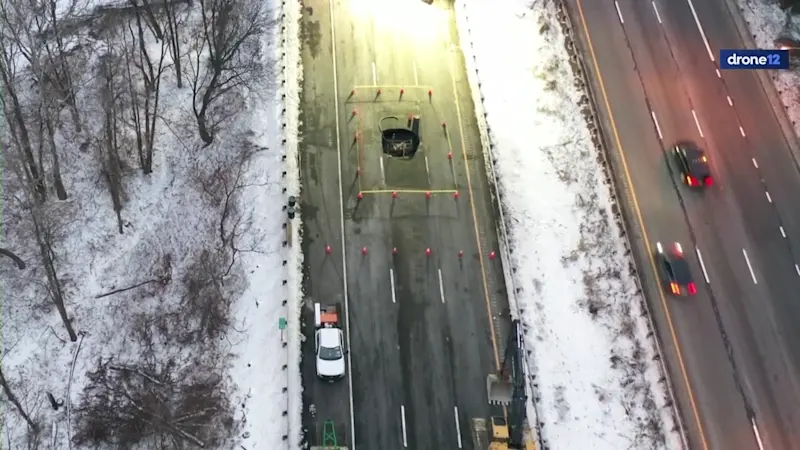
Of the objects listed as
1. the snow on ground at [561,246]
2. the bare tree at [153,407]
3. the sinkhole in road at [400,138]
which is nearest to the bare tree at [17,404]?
the bare tree at [153,407]

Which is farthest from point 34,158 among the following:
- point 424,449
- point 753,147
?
point 753,147

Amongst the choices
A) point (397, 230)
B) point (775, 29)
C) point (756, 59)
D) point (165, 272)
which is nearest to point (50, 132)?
point (165, 272)

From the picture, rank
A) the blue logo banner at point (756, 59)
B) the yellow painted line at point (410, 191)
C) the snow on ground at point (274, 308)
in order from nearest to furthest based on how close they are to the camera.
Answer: the snow on ground at point (274, 308) → the blue logo banner at point (756, 59) → the yellow painted line at point (410, 191)

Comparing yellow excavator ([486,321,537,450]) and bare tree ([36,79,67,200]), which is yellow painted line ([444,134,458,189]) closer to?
yellow excavator ([486,321,537,450])

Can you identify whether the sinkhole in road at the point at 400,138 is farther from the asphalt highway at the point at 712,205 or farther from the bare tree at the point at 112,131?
the bare tree at the point at 112,131

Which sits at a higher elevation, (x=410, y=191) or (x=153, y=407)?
(x=410, y=191)

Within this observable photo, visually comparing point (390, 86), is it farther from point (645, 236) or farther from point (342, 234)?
point (645, 236)
